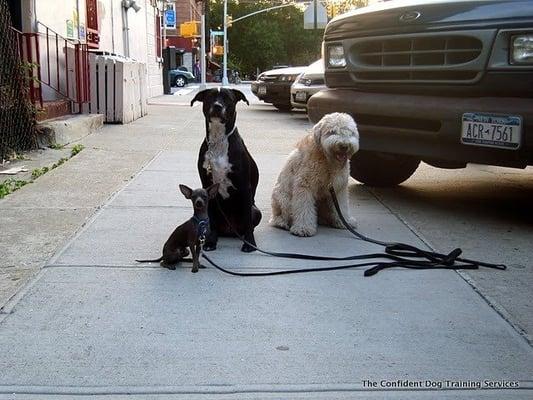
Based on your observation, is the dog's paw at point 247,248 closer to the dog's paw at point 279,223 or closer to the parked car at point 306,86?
the dog's paw at point 279,223

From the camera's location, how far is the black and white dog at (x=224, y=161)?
4680 millimetres

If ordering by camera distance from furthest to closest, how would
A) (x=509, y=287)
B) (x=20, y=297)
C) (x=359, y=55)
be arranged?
(x=359, y=55), (x=509, y=287), (x=20, y=297)

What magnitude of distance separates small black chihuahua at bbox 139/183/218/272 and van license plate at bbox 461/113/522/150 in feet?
6.91

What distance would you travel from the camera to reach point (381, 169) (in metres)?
7.01

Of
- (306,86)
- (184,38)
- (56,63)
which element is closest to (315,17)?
(306,86)

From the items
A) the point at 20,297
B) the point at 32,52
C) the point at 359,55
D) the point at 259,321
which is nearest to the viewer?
the point at 259,321

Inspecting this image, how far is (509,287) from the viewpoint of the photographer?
4078mm

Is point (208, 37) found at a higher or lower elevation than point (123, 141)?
higher

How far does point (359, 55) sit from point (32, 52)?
5.64m

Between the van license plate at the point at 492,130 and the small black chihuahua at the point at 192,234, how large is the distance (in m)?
2.11

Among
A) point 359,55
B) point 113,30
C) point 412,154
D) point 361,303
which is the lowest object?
point 361,303

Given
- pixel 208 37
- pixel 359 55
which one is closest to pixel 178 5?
pixel 208 37

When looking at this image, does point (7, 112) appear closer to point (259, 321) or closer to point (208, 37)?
point (259, 321)

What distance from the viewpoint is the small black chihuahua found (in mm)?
4195
